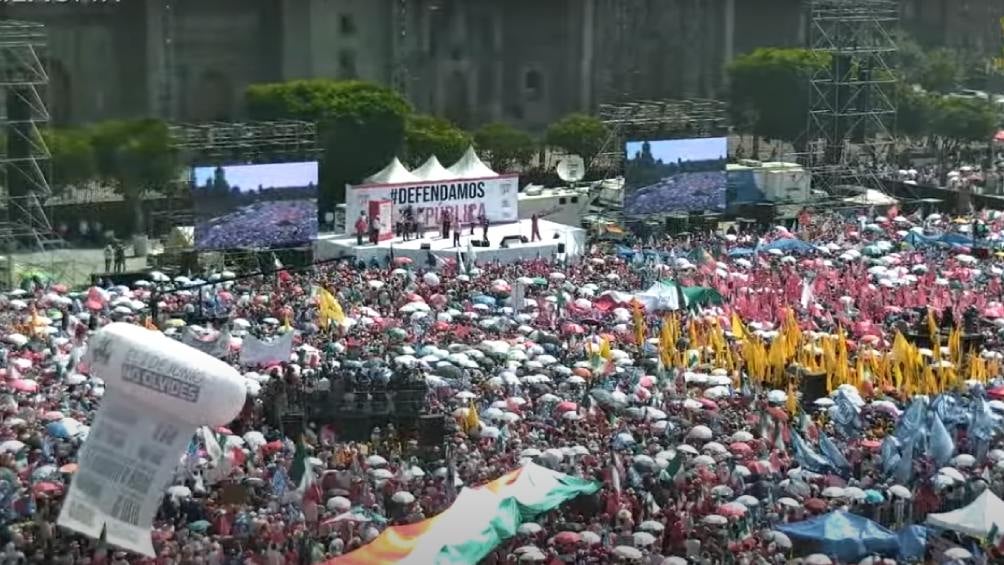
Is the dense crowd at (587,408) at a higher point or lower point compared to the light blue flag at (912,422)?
lower

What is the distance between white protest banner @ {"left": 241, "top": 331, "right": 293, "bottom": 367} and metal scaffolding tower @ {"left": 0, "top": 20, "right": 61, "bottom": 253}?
35.0 ft

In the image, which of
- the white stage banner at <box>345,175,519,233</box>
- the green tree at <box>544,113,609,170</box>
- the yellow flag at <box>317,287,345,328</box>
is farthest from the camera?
the green tree at <box>544,113,609,170</box>

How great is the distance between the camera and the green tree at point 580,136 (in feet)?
151

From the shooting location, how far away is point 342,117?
41.9m

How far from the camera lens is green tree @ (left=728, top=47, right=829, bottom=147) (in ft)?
160

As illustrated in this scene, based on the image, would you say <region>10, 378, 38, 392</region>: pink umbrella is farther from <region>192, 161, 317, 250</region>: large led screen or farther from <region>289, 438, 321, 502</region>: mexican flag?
<region>192, 161, 317, 250</region>: large led screen

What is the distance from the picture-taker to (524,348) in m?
24.4

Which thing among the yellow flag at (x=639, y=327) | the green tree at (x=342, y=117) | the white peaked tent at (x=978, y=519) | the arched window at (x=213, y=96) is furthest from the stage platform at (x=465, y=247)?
the white peaked tent at (x=978, y=519)

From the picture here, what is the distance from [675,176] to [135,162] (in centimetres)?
977

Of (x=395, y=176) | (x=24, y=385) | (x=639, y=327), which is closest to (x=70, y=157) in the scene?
(x=395, y=176)

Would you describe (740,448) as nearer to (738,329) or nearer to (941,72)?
(738,329)

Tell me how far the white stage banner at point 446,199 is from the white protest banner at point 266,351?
11.1 meters

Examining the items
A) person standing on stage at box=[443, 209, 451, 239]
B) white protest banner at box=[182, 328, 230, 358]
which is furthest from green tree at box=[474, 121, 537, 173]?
white protest banner at box=[182, 328, 230, 358]

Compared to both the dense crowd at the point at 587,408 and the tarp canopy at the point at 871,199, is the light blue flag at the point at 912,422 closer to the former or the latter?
the dense crowd at the point at 587,408
